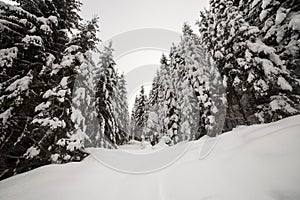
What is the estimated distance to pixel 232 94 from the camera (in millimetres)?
13867

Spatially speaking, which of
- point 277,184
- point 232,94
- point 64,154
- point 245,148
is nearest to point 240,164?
point 245,148

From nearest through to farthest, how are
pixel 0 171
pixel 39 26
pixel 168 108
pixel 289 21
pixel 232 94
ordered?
pixel 0 171
pixel 39 26
pixel 289 21
pixel 232 94
pixel 168 108

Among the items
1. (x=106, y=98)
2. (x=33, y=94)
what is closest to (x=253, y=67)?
(x=33, y=94)

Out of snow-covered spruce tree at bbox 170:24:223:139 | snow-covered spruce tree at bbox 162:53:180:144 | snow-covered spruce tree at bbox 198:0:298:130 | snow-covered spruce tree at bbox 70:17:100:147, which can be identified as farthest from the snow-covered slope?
snow-covered spruce tree at bbox 162:53:180:144

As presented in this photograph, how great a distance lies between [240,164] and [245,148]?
1.66ft

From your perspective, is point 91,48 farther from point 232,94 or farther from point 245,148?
point 232,94

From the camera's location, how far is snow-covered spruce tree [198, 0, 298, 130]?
8.73m

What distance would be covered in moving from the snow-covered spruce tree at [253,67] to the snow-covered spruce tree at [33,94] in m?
9.18

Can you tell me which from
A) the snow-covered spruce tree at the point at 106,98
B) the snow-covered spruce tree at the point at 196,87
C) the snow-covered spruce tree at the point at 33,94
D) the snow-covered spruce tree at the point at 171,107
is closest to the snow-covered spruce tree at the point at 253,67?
the snow-covered spruce tree at the point at 196,87

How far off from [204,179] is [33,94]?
6679mm

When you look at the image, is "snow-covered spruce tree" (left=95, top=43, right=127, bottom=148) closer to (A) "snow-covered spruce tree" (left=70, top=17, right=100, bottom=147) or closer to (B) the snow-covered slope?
(A) "snow-covered spruce tree" (left=70, top=17, right=100, bottom=147)

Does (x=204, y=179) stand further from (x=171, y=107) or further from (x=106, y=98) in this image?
(x=171, y=107)

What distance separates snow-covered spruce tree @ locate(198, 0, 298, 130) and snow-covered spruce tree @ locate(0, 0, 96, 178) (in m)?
9.18

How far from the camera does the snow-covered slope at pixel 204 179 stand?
248 centimetres
